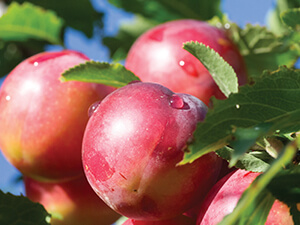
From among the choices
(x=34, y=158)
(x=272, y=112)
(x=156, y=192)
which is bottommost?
(x=34, y=158)

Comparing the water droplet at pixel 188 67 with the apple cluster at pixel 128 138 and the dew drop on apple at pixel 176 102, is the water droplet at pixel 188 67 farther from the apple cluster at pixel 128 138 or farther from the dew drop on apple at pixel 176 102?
the dew drop on apple at pixel 176 102

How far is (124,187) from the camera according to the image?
2.09 ft

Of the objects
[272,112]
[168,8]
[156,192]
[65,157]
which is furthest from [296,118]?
[168,8]

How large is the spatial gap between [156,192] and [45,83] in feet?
1.14

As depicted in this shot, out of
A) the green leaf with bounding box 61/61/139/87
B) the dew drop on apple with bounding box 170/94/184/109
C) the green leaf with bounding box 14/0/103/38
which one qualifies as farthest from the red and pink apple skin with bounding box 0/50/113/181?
the green leaf with bounding box 14/0/103/38

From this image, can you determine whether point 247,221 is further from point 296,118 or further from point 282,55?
point 282,55

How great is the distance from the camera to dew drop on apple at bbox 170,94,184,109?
0.65 m

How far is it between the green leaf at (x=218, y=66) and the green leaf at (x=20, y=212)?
36cm

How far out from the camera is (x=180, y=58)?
2.93 ft

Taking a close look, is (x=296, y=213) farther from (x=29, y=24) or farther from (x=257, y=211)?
(x=29, y=24)

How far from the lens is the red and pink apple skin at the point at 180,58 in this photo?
0.88 m

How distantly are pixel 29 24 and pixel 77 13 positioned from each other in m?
0.18

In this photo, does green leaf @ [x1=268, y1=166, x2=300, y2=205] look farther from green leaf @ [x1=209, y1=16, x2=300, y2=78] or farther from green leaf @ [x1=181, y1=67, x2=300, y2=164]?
green leaf @ [x1=209, y1=16, x2=300, y2=78]

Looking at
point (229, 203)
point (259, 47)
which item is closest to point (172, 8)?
point (259, 47)
